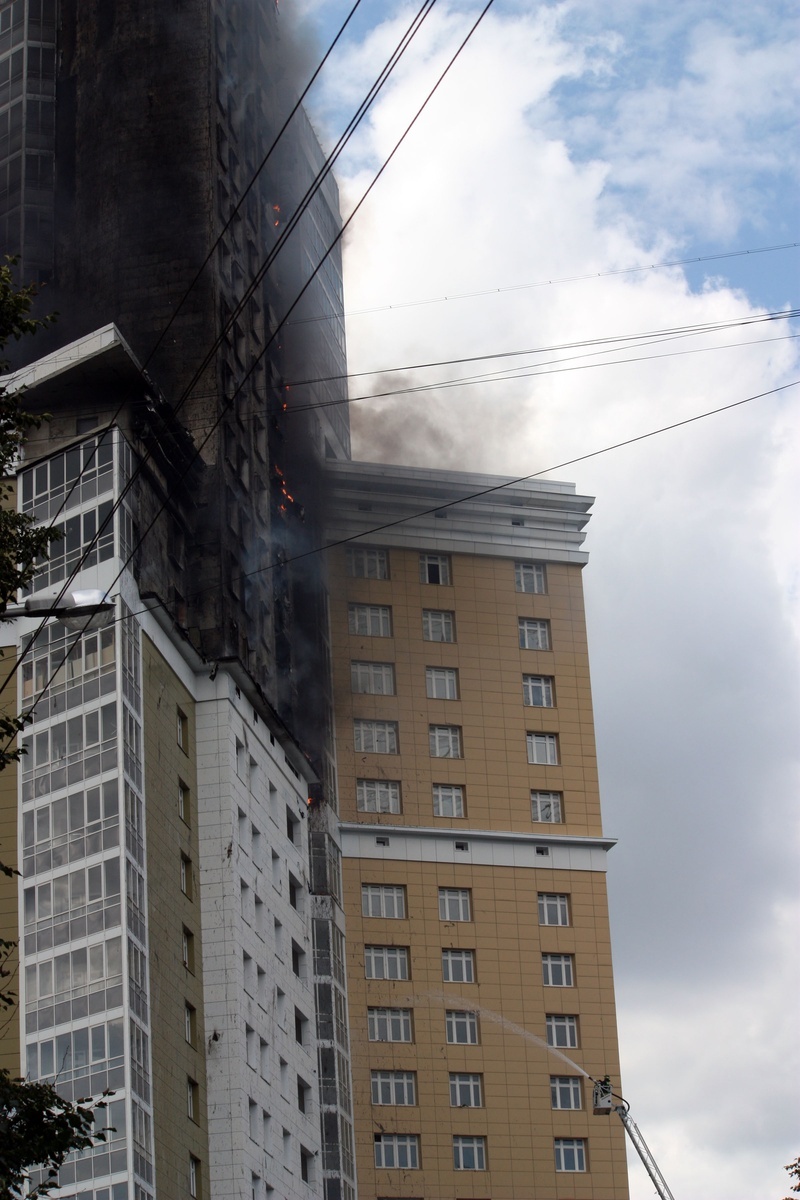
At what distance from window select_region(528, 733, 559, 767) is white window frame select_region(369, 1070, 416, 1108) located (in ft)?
57.6

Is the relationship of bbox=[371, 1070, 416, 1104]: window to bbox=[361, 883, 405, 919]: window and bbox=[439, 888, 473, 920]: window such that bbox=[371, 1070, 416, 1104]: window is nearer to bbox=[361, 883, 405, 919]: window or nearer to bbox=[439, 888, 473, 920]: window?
bbox=[361, 883, 405, 919]: window

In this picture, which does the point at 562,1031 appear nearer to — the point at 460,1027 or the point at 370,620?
the point at 460,1027

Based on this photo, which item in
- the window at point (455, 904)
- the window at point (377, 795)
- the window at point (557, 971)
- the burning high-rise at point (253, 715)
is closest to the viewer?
the burning high-rise at point (253, 715)

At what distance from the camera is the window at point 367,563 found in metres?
105

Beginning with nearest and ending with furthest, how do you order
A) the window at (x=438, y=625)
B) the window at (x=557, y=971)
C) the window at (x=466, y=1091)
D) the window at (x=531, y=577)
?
the window at (x=466, y=1091) < the window at (x=557, y=971) < the window at (x=438, y=625) < the window at (x=531, y=577)

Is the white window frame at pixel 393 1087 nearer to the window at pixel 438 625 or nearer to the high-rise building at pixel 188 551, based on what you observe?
the high-rise building at pixel 188 551

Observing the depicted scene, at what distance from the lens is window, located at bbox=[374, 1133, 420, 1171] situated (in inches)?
3652

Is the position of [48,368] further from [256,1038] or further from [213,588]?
[256,1038]

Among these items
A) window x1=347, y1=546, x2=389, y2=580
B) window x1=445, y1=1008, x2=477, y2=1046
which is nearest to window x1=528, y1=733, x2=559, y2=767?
window x1=347, y1=546, x2=389, y2=580

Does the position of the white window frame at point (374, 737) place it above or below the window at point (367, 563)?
below

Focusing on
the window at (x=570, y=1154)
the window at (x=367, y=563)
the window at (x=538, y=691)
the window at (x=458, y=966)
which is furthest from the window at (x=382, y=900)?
the window at (x=367, y=563)

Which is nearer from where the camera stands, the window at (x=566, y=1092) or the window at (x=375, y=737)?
the window at (x=566, y=1092)

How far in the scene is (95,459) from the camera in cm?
7256

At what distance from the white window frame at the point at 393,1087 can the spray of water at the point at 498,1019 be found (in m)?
3.59
